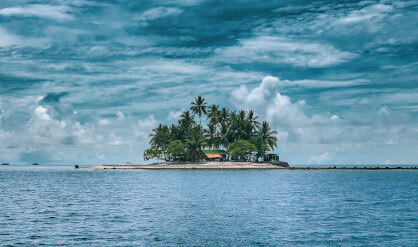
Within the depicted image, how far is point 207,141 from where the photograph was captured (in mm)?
159250

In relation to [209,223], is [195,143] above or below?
above

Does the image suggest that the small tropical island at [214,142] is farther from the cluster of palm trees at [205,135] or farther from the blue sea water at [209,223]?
the blue sea water at [209,223]

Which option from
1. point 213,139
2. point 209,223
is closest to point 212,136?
point 213,139

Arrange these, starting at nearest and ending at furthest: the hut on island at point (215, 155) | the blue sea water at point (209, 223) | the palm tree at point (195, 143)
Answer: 1. the blue sea water at point (209, 223)
2. the palm tree at point (195, 143)
3. the hut on island at point (215, 155)

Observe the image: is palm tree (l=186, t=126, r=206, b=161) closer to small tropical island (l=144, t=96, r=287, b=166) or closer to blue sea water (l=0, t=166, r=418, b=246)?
small tropical island (l=144, t=96, r=287, b=166)

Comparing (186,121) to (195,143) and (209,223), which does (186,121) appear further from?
(209,223)

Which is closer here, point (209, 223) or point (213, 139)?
point (209, 223)

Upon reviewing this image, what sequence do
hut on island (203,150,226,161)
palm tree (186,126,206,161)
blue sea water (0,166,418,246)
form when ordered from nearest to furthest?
blue sea water (0,166,418,246), palm tree (186,126,206,161), hut on island (203,150,226,161)

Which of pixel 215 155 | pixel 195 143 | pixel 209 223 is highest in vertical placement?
pixel 195 143

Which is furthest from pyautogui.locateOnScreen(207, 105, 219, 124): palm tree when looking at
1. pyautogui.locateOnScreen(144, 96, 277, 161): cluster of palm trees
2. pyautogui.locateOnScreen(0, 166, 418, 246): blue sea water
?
pyautogui.locateOnScreen(0, 166, 418, 246): blue sea water

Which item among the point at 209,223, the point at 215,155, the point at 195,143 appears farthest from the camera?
the point at 215,155

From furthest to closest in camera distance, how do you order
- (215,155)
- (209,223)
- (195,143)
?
1. (215,155)
2. (195,143)
3. (209,223)

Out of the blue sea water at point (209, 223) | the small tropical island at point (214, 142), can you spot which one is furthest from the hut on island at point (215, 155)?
the blue sea water at point (209, 223)

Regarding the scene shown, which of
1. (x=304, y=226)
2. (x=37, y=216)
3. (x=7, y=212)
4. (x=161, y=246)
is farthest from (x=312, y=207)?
(x=7, y=212)
